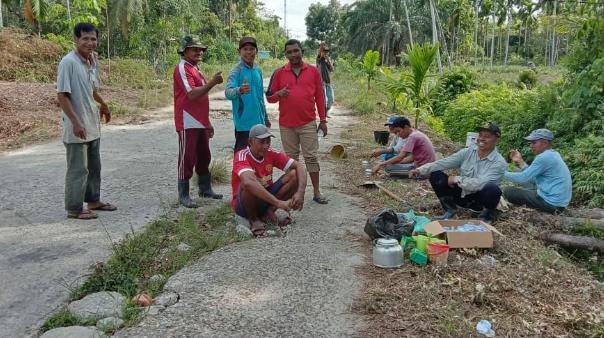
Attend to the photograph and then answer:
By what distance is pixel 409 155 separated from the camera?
21.6ft

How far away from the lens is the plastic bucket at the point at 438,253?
3.79 m

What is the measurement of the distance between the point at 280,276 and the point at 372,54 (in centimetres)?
Answer: 1517

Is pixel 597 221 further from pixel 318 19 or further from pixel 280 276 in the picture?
pixel 318 19

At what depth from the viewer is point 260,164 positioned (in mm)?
4574

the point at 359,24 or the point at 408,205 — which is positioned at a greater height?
the point at 359,24

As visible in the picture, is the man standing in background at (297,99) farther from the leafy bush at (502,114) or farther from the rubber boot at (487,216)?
the leafy bush at (502,114)

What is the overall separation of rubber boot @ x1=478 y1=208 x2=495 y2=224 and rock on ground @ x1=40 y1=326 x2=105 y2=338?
3600 millimetres

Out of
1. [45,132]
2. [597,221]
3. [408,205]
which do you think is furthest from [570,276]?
[45,132]

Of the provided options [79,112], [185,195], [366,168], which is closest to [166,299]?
[185,195]

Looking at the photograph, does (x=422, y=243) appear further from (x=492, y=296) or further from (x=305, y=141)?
(x=305, y=141)

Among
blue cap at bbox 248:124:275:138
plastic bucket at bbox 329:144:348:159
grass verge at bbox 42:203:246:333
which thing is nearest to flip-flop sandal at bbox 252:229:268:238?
grass verge at bbox 42:203:246:333

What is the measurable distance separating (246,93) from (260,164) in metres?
0.98

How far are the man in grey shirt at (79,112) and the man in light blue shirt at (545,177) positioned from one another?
415 centimetres

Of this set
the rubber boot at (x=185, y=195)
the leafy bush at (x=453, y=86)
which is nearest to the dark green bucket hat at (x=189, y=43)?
the rubber boot at (x=185, y=195)
